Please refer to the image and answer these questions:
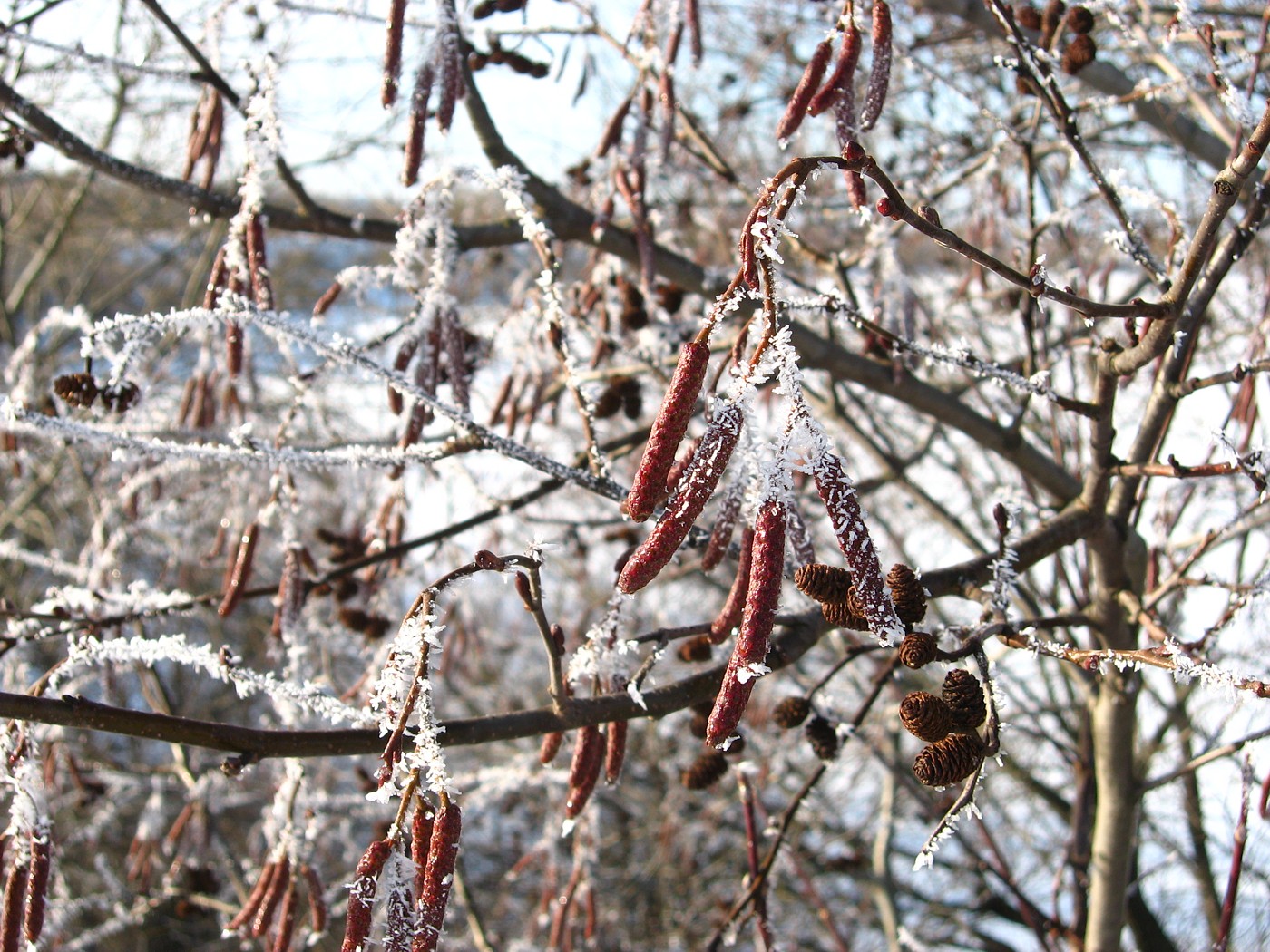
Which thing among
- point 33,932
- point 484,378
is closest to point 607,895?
point 484,378

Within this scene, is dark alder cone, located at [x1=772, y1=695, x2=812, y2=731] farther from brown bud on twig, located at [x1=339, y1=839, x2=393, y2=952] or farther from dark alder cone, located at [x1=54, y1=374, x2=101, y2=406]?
dark alder cone, located at [x1=54, y1=374, x2=101, y2=406]

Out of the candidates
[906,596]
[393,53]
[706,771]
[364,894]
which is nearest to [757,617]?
[906,596]

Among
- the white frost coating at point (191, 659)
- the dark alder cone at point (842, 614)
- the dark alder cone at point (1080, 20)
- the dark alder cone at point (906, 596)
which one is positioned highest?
the dark alder cone at point (1080, 20)

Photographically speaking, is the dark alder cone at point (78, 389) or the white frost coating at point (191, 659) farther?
the dark alder cone at point (78, 389)

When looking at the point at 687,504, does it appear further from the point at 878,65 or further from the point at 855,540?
the point at 878,65

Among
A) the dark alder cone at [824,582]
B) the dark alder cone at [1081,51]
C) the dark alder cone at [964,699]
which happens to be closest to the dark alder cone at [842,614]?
the dark alder cone at [824,582]

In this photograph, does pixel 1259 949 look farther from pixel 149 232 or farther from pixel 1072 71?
pixel 149 232

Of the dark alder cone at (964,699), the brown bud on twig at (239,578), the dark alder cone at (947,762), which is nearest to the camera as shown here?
the dark alder cone at (947,762)

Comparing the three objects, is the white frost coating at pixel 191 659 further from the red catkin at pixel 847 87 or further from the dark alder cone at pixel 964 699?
the red catkin at pixel 847 87
